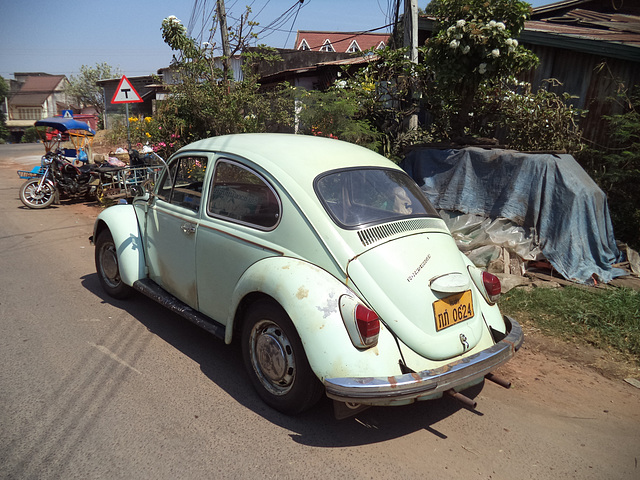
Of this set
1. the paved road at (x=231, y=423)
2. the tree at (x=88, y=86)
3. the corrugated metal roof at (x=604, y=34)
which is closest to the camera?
the paved road at (x=231, y=423)

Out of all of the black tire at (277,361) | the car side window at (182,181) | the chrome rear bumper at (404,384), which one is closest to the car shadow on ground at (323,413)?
the black tire at (277,361)

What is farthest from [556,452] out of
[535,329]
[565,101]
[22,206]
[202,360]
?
[22,206]

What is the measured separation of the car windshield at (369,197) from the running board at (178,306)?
4.35 feet

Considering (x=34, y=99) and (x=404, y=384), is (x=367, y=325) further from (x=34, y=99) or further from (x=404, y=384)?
(x=34, y=99)

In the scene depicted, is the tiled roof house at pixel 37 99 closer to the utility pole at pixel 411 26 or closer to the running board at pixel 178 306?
the utility pole at pixel 411 26

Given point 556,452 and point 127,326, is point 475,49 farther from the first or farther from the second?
point 127,326

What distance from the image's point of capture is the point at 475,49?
6.07 m

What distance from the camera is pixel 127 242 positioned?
4.56 meters

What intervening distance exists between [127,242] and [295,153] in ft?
7.13

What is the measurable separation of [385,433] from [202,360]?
168 cm

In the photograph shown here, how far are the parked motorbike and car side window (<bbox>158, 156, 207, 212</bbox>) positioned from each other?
6.94 meters

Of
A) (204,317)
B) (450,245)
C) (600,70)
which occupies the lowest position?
(204,317)

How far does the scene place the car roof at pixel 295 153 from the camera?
332cm

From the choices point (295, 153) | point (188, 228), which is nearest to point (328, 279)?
point (295, 153)
